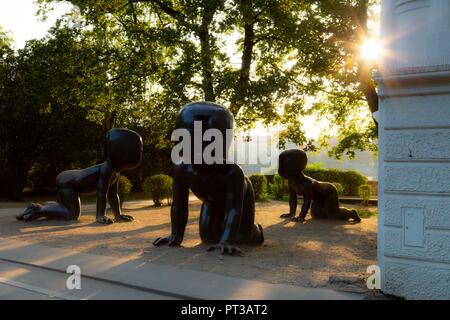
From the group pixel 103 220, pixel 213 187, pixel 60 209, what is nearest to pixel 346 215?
pixel 213 187

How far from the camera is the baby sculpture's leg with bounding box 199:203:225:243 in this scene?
591 centimetres

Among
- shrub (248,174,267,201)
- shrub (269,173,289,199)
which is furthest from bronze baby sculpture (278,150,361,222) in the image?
shrub (269,173,289,199)

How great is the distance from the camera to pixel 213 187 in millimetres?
5469

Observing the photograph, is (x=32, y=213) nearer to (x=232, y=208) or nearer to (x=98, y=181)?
(x=98, y=181)

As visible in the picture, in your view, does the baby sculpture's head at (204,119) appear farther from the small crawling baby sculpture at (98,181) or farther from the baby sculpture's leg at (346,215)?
the baby sculpture's leg at (346,215)

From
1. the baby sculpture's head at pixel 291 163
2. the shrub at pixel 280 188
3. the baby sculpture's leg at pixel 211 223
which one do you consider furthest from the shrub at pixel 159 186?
the baby sculpture's leg at pixel 211 223

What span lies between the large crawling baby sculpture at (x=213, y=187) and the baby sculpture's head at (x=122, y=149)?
3341 mm

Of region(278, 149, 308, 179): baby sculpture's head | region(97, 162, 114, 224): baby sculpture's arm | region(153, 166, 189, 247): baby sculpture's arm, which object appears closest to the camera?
region(153, 166, 189, 247): baby sculpture's arm

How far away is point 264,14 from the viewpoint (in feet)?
38.6

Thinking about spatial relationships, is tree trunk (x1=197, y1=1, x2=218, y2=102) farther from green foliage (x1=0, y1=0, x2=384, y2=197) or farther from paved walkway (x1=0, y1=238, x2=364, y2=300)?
paved walkway (x1=0, y1=238, x2=364, y2=300)

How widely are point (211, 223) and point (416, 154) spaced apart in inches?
134

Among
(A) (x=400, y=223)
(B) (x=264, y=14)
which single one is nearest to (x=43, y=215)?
(A) (x=400, y=223)

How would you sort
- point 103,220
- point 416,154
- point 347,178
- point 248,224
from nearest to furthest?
point 416,154 < point 248,224 < point 103,220 < point 347,178
